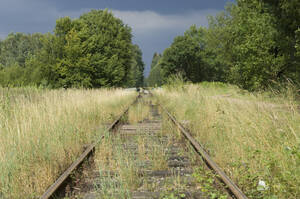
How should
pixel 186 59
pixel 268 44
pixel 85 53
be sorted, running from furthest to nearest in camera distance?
pixel 186 59 < pixel 85 53 < pixel 268 44

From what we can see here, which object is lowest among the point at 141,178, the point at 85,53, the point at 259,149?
the point at 141,178

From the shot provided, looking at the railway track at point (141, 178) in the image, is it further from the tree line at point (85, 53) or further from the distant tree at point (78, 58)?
the distant tree at point (78, 58)

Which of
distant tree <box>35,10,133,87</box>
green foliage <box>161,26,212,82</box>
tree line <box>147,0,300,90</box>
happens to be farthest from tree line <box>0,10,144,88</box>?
green foliage <box>161,26,212,82</box>

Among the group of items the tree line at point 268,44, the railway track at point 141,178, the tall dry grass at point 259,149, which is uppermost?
the tree line at point 268,44

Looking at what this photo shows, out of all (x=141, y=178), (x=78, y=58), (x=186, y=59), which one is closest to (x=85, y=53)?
(x=78, y=58)

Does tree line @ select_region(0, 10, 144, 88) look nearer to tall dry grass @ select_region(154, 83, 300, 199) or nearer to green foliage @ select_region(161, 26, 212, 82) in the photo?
green foliage @ select_region(161, 26, 212, 82)

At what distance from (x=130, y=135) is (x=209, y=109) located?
2.19 metres

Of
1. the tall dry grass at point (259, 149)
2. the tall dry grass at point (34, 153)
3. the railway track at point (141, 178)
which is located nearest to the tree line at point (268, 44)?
the tall dry grass at point (259, 149)

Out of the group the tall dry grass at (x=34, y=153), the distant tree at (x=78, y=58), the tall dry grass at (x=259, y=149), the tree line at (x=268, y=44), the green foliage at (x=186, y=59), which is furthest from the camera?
the green foliage at (x=186, y=59)

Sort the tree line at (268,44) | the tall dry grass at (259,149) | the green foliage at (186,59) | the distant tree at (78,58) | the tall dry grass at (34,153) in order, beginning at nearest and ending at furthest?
the tall dry grass at (259,149) < the tall dry grass at (34,153) < the tree line at (268,44) < the distant tree at (78,58) < the green foliage at (186,59)

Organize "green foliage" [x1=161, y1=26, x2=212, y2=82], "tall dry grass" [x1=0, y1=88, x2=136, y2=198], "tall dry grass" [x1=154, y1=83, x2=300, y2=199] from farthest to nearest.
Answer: "green foliage" [x1=161, y1=26, x2=212, y2=82] → "tall dry grass" [x1=0, y1=88, x2=136, y2=198] → "tall dry grass" [x1=154, y1=83, x2=300, y2=199]

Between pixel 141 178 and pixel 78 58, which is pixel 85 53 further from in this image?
pixel 141 178

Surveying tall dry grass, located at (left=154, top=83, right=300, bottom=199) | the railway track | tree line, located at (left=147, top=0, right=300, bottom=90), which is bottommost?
the railway track

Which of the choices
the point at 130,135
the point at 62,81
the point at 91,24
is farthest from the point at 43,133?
the point at 91,24
